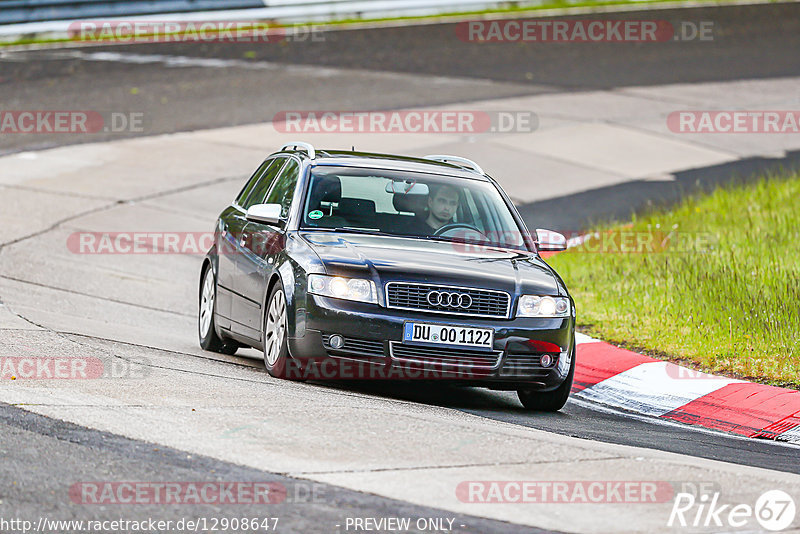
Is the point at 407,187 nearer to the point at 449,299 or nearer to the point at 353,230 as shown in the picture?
the point at 353,230

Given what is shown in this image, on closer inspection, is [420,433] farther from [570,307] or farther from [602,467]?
[570,307]

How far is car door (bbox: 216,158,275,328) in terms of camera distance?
32.3 feet

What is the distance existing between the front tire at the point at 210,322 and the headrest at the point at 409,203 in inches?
71.1

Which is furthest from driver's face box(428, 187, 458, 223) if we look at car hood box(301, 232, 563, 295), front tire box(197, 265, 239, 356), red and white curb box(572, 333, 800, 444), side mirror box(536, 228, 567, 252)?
front tire box(197, 265, 239, 356)

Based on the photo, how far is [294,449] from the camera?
636 cm

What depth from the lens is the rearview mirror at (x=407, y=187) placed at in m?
9.38

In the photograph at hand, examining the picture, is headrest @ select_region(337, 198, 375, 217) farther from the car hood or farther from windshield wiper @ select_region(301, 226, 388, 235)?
the car hood

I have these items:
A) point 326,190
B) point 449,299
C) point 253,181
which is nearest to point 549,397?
point 449,299

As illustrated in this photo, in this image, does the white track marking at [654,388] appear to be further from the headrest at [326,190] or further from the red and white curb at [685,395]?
the headrest at [326,190]

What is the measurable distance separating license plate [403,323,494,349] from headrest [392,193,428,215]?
4.62ft

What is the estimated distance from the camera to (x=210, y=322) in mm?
10352

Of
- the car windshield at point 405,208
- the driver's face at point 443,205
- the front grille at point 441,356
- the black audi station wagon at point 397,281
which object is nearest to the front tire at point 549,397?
the black audi station wagon at point 397,281

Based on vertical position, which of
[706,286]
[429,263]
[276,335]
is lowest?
[706,286]

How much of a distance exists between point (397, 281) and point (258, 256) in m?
1.49
